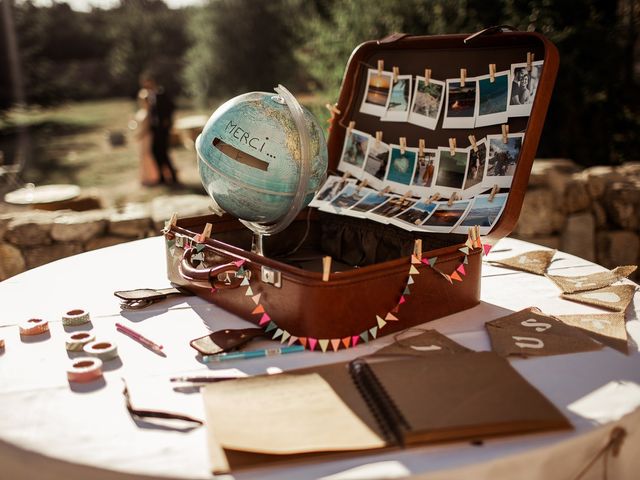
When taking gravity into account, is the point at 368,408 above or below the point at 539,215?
above

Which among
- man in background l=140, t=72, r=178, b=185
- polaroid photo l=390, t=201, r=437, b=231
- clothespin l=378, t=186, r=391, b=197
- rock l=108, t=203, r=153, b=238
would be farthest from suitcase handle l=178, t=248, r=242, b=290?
man in background l=140, t=72, r=178, b=185

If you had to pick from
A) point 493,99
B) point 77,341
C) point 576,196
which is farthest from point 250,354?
point 576,196

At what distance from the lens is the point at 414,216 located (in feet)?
6.99

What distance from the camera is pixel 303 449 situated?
3.55 ft

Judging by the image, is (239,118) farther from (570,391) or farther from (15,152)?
(15,152)

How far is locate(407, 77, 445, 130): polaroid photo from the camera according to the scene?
2.30 meters

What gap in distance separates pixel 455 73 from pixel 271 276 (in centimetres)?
113

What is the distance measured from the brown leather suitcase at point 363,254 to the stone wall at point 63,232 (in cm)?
153

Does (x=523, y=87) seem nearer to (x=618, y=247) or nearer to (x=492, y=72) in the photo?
(x=492, y=72)

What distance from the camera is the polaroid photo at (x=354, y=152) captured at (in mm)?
2467

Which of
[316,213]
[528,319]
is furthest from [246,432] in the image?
[316,213]

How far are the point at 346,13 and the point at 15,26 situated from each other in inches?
579

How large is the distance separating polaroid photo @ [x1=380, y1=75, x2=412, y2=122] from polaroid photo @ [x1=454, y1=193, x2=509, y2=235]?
1.71ft

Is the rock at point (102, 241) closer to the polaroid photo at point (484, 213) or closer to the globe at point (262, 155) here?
the globe at point (262, 155)
